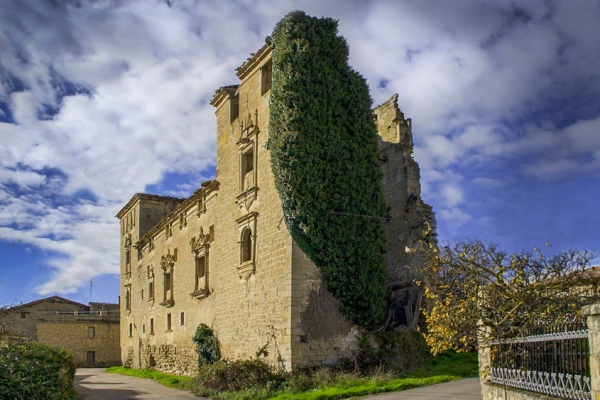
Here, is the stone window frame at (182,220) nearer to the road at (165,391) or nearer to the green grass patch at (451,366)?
the road at (165,391)

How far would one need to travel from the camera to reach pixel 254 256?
58.7 ft

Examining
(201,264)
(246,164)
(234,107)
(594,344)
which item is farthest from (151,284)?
(594,344)

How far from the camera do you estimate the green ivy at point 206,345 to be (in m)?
20.4

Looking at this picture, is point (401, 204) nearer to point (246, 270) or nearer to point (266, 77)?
point (246, 270)

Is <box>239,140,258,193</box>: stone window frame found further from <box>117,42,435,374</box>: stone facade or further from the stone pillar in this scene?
the stone pillar

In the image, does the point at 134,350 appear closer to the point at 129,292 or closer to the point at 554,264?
the point at 129,292

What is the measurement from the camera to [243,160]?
19484 millimetres

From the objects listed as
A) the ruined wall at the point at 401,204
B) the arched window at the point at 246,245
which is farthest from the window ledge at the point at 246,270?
the ruined wall at the point at 401,204

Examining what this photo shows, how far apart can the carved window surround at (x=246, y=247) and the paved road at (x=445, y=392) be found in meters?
6.05

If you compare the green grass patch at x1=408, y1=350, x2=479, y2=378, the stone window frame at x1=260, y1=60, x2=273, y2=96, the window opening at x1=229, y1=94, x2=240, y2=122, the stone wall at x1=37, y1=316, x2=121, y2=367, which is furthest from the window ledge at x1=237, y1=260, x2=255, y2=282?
the stone wall at x1=37, y1=316, x2=121, y2=367

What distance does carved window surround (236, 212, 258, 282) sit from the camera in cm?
1803

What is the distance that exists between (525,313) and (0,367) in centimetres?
925

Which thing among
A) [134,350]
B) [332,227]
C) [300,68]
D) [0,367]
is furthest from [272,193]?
[134,350]

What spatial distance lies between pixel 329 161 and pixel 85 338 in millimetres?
33436
